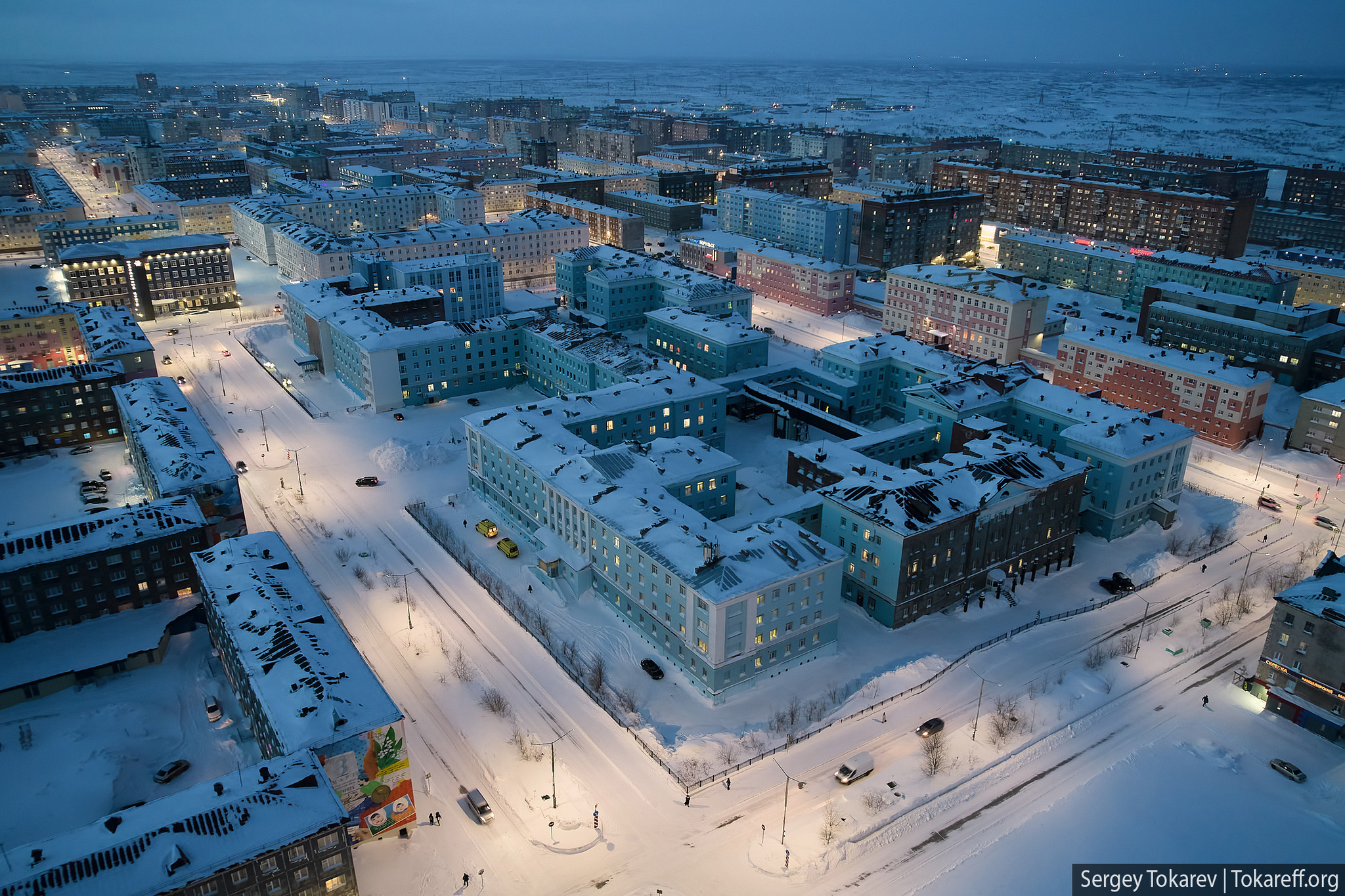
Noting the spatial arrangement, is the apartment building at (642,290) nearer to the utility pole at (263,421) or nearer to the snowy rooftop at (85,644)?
the utility pole at (263,421)

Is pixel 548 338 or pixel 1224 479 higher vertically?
pixel 548 338

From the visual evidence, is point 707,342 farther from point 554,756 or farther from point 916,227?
point 916,227

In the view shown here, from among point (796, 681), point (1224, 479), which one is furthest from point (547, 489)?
point (1224, 479)

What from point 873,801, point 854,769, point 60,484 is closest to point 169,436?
point 60,484

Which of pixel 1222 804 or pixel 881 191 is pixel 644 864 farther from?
pixel 881 191

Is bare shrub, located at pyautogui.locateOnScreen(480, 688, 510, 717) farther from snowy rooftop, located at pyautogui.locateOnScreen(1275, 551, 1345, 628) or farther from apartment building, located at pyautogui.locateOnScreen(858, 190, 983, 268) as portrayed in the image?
apartment building, located at pyautogui.locateOnScreen(858, 190, 983, 268)

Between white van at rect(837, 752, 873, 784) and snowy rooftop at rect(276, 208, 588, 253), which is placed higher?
snowy rooftop at rect(276, 208, 588, 253)

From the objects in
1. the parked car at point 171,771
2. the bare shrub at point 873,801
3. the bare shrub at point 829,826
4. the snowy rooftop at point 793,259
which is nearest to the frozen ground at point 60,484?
the parked car at point 171,771

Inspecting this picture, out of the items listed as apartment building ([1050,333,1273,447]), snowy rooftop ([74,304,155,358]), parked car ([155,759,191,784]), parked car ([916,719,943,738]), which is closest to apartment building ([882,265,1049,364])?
apartment building ([1050,333,1273,447])
